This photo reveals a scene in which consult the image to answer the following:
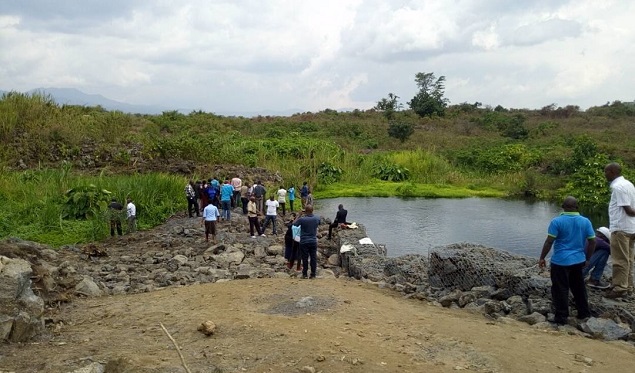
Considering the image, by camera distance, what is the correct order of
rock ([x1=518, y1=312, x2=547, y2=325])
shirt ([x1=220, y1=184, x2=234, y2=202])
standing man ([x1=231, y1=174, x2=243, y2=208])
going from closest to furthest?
rock ([x1=518, y1=312, x2=547, y2=325]), shirt ([x1=220, y1=184, x2=234, y2=202]), standing man ([x1=231, y1=174, x2=243, y2=208])

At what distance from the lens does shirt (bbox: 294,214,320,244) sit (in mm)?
9734

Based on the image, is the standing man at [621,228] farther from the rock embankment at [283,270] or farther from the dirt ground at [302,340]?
the dirt ground at [302,340]

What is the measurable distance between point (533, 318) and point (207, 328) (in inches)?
171

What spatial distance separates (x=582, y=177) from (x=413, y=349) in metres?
26.7

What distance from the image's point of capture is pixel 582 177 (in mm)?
29109

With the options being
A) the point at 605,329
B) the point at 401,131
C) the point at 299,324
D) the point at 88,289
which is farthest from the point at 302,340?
the point at 401,131

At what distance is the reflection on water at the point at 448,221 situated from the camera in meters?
18.8

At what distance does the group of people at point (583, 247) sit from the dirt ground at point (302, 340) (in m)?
0.62

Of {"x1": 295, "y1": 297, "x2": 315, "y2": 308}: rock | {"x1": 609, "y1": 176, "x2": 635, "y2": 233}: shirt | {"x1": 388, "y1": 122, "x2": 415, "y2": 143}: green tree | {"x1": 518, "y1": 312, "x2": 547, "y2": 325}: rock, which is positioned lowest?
{"x1": 518, "y1": 312, "x2": 547, "y2": 325}: rock

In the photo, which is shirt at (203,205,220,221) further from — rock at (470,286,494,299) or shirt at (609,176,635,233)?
shirt at (609,176,635,233)

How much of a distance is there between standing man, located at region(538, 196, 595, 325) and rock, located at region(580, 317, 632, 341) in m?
0.23

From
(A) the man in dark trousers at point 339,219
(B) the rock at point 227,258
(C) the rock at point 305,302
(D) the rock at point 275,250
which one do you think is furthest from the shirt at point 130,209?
(C) the rock at point 305,302

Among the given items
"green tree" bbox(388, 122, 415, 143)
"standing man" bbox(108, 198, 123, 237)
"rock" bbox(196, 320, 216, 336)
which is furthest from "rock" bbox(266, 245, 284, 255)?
"green tree" bbox(388, 122, 415, 143)

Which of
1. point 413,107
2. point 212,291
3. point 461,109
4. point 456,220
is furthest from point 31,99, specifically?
point 461,109
